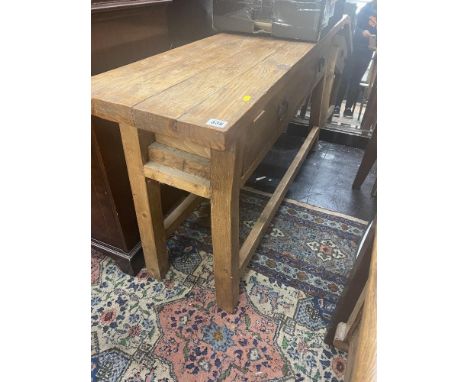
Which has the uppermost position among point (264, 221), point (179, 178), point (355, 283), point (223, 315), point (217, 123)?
point (217, 123)

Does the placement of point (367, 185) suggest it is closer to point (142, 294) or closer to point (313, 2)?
point (313, 2)

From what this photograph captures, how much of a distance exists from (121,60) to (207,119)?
676 mm

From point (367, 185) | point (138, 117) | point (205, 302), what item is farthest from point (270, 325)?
point (367, 185)

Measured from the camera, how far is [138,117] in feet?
2.47

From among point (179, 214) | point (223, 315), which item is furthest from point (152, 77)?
point (223, 315)

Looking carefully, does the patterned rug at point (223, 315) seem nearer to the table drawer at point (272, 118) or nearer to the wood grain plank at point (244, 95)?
the table drawer at point (272, 118)

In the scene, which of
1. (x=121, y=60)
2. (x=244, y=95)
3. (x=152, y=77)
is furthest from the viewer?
(x=121, y=60)

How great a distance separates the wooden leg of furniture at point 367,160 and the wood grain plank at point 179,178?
120 cm

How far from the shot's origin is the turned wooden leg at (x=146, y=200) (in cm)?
92

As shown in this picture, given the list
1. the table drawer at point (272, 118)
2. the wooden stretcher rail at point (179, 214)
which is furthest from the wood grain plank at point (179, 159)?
the wooden stretcher rail at point (179, 214)

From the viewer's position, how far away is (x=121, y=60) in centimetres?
116

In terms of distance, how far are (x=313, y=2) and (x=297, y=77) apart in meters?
0.31

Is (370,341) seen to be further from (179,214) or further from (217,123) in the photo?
(179,214)

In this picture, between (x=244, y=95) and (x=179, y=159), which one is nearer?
(x=244, y=95)
